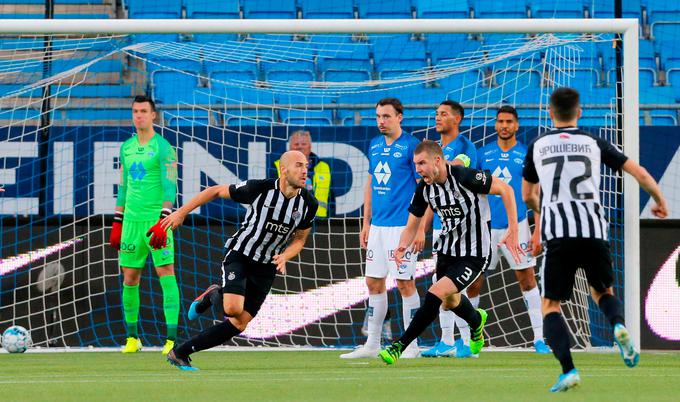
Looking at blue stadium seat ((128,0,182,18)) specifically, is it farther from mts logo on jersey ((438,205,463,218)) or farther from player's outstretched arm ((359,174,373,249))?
mts logo on jersey ((438,205,463,218))

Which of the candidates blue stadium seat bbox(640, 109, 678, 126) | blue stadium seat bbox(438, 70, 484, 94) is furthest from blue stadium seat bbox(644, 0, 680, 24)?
blue stadium seat bbox(438, 70, 484, 94)

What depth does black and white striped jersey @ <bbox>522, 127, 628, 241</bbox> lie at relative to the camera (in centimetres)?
598

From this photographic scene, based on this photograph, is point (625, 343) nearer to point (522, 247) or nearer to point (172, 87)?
point (522, 247)

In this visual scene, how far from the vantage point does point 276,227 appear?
775 cm

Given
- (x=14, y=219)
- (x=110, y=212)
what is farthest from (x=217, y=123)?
(x=14, y=219)

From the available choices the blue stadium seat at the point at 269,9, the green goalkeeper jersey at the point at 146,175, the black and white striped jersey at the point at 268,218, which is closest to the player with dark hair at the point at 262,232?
the black and white striped jersey at the point at 268,218

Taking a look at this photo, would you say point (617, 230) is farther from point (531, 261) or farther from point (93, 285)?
point (93, 285)

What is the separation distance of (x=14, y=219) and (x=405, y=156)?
367 centimetres

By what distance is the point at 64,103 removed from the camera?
35.2ft

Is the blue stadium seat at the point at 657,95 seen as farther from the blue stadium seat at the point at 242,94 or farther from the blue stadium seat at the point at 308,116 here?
the blue stadium seat at the point at 242,94

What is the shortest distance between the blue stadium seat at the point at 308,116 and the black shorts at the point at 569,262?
16.9 ft

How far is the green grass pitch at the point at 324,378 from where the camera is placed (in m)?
5.73

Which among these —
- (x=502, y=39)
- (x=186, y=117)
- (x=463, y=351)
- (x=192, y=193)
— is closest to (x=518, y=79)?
(x=502, y=39)

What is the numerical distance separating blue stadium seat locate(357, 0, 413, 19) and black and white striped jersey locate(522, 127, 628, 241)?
8.36 metres
